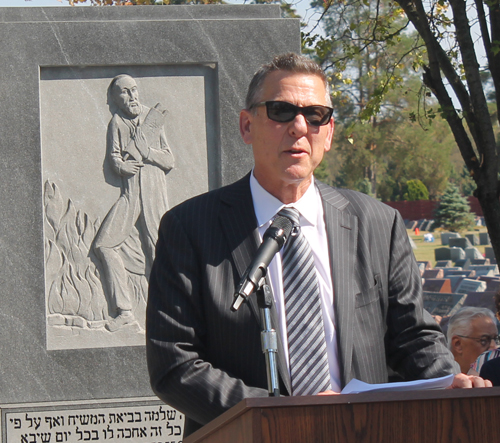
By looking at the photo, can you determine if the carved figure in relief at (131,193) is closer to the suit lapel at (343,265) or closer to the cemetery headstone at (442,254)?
the suit lapel at (343,265)

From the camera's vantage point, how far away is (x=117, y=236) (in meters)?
4.80

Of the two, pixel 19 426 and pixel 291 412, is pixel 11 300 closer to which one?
pixel 19 426

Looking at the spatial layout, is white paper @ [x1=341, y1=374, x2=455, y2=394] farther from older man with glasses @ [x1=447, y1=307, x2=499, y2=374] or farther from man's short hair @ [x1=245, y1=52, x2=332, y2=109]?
older man with glasses @ [x1=447, y1=307, x2=499, y2=374]

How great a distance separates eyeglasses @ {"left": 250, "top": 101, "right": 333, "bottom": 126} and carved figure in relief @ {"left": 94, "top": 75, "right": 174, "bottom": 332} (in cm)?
251

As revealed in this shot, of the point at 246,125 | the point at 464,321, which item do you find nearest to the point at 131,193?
the point at 246,125

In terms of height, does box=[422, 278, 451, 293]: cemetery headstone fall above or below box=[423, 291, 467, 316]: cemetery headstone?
above

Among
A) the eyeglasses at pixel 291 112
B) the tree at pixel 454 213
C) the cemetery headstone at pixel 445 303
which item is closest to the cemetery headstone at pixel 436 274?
the cemetery headstone at pixel 445 303

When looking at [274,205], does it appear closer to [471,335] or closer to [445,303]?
[471,335]

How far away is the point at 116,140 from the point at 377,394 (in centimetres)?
354

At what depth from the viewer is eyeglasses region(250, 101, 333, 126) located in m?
2.40

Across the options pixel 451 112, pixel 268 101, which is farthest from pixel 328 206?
pixel 451 112

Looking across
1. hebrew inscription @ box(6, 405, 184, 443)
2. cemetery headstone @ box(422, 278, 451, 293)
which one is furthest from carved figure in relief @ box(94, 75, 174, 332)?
cemetery headstone @ box(422, 278, 451, 293)

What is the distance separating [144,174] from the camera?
15.9ft

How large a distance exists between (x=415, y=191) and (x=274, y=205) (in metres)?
57.1
